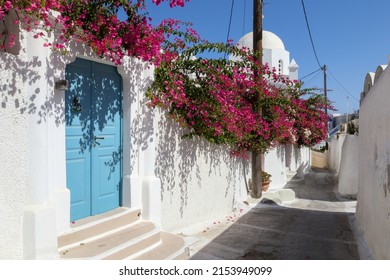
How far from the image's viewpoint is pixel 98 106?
482 cm


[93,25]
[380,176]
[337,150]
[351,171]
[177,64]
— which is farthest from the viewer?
[337,150]

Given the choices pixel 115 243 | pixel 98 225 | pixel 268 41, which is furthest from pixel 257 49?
pixel 268 41

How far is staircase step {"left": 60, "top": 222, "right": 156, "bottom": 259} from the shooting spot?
3.98m

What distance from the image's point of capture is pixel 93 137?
4734mm

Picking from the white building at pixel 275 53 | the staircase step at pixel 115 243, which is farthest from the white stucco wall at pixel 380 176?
the white building at pixel 275 53

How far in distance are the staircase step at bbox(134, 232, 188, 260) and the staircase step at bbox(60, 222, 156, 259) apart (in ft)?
0.41

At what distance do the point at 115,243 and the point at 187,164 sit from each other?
2.91 metres

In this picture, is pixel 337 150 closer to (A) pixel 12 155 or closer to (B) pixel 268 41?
(B) pixel 268 41

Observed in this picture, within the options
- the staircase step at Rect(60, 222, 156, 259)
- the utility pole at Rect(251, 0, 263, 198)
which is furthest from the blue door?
the utility pole at Rect(251, 0, 263, 198)

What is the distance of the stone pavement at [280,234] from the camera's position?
5.99 m

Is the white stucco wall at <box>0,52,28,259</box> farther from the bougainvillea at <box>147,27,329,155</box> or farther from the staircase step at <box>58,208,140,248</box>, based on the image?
the bougainvillea at <box>147,27,329,155</box>

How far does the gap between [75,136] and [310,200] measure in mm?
9199

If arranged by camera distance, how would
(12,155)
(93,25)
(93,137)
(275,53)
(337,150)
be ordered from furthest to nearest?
(275,53) < (337,150) < (93,137) < (93,25) < (12,155)
